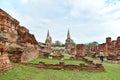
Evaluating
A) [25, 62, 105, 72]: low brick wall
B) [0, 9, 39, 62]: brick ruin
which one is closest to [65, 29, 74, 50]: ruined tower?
[0, 9, 39, 62]: brick ruin

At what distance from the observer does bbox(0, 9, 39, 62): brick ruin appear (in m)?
12.1

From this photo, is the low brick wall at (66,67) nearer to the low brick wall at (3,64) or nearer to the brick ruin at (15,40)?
the brick ruin at (15,40)

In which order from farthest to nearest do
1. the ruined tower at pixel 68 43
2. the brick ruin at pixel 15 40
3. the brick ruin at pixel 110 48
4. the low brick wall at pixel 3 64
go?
the ruined tower at pixel 68 43, the brick ruin at pixel 110 48, the brick ruin at pixel 15 40, the low brick wall at pixel 3 64

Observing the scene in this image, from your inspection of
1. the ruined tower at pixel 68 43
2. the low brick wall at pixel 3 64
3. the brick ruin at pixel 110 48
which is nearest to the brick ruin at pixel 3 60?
the low brick wall at pixel 3 64

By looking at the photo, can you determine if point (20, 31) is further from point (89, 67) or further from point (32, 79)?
point (32, 79)

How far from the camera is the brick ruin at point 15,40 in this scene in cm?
1208

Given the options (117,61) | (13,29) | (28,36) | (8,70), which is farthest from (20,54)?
(117,61)

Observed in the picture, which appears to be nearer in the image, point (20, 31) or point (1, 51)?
point (1, 51)

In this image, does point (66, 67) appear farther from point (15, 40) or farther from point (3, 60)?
point (15, 40)

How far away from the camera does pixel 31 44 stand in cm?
1997

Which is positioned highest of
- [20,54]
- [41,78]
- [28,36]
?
[28,36]

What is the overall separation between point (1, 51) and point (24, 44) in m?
10.5

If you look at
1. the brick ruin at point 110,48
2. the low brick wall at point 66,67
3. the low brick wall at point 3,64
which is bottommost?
the low brick wall at point 66,67

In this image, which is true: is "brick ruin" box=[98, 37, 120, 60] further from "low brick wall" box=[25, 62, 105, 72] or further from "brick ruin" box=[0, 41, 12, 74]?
"brick ruin" box=[0, 41, 12, 74]
